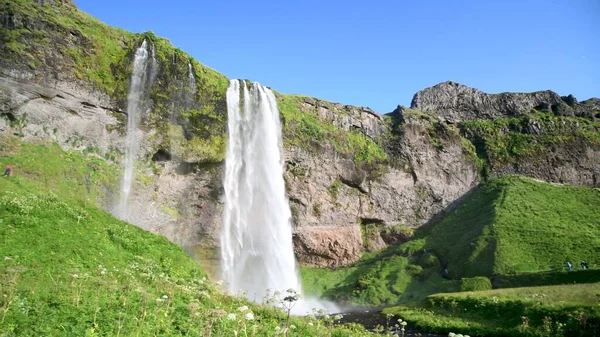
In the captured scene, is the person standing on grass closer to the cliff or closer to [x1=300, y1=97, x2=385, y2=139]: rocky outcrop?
the cliff

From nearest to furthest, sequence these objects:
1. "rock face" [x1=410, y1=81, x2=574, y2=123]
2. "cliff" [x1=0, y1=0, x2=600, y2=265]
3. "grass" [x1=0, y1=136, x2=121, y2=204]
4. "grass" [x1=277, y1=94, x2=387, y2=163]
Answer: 1. "grass" [x1=0, y1=136, x2=121, y2=204]
2. "cliff" [x1=0, y1=0, x2=600, y2=265]
3. "grass" [x1=277, y1=94, x2=387, y2=163]
4. "rock face" [x1=410, y1=81, x2=574, y2=123]

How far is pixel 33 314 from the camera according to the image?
34.2ft

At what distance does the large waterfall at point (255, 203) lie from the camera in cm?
3791

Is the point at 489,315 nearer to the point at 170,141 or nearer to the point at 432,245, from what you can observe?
the point at 432,245

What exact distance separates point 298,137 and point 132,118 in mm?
17995

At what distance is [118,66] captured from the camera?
1467 inches

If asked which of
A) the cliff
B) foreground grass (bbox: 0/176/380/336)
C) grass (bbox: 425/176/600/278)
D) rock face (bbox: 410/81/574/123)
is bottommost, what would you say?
foreground grass (bbox: 0/176/380/336)

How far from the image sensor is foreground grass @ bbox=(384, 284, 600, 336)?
20344 mm

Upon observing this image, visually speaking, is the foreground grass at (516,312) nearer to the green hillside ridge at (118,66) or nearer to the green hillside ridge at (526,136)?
the green hillside ridge at (118,66)

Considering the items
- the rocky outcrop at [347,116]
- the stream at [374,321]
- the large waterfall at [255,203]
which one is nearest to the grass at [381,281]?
the large waterfall at [255,203]

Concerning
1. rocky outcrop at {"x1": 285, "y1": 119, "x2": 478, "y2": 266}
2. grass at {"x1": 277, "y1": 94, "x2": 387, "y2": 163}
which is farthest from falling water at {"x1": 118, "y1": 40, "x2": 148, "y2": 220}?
rocky outcrop at {"x1": 285, "y1": 119, "x2": 478, "y2": 266}

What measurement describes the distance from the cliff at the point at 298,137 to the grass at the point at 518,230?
6024mm

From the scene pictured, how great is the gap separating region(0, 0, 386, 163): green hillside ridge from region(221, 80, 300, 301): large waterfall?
188 cm

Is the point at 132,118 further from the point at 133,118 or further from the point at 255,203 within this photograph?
the point at 255,203
